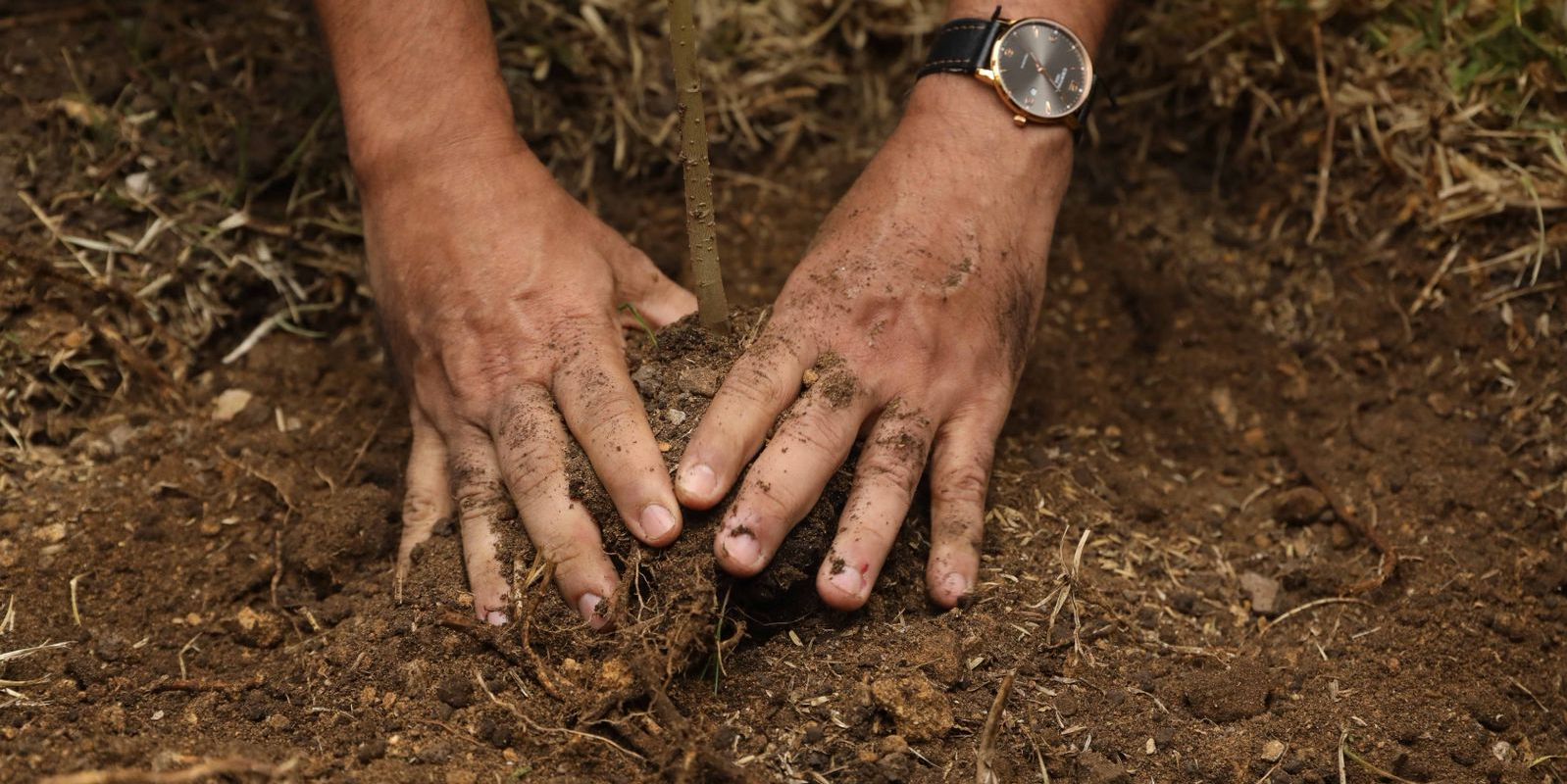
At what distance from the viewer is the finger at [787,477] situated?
1.80 meters

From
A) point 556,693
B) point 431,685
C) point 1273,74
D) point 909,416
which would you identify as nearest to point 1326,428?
point 1273,74

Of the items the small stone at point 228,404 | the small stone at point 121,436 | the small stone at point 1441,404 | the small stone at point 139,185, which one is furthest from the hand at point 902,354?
the small stone at point 139,185

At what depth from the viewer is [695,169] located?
5.96 feet

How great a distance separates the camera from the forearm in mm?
2170

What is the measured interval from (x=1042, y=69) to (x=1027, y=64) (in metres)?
0.03

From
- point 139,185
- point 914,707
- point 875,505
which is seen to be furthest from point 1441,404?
point 139,185

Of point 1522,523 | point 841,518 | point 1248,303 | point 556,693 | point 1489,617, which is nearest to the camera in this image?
point 556,693

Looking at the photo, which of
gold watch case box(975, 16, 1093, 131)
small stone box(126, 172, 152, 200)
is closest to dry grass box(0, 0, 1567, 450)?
small stone box(126, 172, 152, 200)

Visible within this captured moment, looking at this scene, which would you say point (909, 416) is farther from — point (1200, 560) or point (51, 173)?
point (51, 173)

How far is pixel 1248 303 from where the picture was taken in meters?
2.79

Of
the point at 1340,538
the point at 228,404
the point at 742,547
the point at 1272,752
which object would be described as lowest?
the point at 1340,538

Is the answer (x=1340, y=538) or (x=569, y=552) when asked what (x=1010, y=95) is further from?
(x=569, y=552)

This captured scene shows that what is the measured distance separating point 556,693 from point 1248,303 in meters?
1.90

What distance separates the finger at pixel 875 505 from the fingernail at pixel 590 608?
35 centimetres
